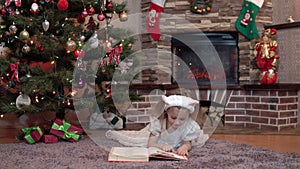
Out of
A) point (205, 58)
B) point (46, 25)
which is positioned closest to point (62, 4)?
point (46, 25)

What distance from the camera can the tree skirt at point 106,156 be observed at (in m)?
1.70

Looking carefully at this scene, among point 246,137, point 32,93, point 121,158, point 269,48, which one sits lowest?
point 246,137

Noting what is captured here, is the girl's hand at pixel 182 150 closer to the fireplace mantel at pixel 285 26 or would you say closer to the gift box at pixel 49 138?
the gift box at pixel 49 138

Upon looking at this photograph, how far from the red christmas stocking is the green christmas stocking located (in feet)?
2.44

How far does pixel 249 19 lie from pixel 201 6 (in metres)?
0.46

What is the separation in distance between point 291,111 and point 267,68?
44 cm

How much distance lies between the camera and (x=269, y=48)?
3.27 m

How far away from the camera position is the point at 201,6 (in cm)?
344

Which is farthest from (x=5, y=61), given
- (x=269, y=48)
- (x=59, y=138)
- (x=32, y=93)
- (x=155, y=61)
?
(x=269, y=48)

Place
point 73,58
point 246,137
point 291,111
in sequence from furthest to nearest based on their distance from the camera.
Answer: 1. point 291,111
2. point 246,137
3. point 73,58

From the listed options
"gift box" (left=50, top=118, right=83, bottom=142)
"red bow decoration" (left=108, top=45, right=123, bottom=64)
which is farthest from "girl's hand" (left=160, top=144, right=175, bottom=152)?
"red bow decoration" (left=108, top=45, right=123, bottom=64)

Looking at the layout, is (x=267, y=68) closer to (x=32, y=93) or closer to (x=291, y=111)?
(x=291, y=111)

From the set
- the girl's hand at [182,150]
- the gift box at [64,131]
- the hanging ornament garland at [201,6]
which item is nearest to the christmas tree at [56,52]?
the gift box at [64,131]

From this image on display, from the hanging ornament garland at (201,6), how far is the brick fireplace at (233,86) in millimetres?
49
